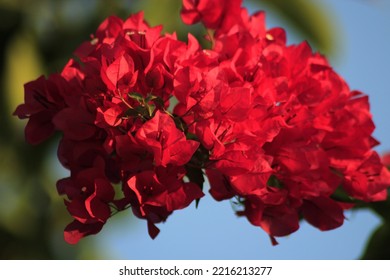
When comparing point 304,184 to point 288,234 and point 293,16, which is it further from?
point 293,16

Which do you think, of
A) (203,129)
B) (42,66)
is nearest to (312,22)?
(42,66)

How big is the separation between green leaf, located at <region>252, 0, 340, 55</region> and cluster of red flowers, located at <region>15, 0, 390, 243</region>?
2.55 meters

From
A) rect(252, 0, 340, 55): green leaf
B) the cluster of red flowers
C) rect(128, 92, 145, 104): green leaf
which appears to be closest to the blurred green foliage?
rect(252, 0, 340, 55): green leaf

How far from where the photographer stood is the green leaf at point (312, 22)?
446 cm

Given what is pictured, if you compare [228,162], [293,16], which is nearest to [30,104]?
[228,162]

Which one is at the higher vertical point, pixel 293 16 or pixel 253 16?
pixel 253 16

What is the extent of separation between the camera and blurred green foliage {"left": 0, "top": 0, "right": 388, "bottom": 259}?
4.00 m

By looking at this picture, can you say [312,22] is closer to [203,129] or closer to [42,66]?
[42,66]

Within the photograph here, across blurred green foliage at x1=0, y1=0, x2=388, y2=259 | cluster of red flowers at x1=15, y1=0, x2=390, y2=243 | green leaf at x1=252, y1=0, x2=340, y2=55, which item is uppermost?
cluster of red flowers at x1=15, y1=0, x2=390, y2=243

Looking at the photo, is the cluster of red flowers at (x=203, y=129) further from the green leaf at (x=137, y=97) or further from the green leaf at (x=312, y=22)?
the green leaf at (x=312, y=22)

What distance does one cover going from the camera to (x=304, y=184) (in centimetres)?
181

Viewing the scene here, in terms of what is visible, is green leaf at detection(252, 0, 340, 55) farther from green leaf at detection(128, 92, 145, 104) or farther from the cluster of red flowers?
green leaf at detection(128, 92, 145, 104)

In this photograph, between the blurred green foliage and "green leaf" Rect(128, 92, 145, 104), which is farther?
the blurred green foliage
